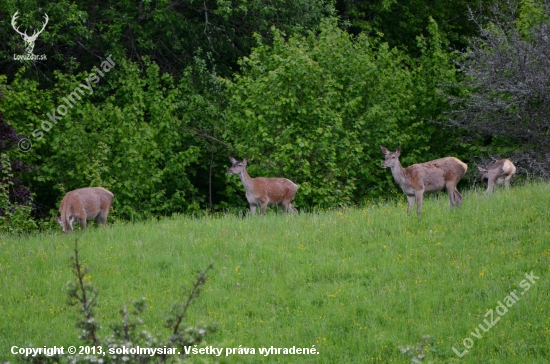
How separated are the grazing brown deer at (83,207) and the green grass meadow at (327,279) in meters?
0.34

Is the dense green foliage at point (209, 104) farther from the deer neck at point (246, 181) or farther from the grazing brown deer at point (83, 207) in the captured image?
the grazing brown deer at point (83, 207)

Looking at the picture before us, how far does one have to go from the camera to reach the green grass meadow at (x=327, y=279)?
11.6 metres

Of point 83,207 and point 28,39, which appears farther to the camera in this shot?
point 28,39

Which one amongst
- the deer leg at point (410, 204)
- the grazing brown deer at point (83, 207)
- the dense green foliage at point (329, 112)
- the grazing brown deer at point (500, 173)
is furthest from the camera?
the dense green foliage at point (329, 112)

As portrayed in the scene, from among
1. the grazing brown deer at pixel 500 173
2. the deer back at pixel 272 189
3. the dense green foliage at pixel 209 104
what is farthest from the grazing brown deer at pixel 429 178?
the dense green foliage at pixel 209 104

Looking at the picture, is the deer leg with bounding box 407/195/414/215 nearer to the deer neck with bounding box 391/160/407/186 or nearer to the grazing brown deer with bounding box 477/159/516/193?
the deer neck with bounding box 391/160/407/186

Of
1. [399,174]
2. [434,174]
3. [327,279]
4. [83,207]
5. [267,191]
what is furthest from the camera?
[267,191]

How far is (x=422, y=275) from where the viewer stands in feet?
44.4

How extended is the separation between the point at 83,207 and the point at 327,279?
21.5 feet

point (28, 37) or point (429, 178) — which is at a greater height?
point (28, 37)

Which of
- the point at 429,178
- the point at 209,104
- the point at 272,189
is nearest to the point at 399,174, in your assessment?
the point at 429,178

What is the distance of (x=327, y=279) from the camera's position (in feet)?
45.5

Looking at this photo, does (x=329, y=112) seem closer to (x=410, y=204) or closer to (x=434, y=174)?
(x=434, y=174)

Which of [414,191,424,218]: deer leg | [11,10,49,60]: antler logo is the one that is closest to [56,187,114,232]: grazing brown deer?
[414,191,424,218]: deer leg
